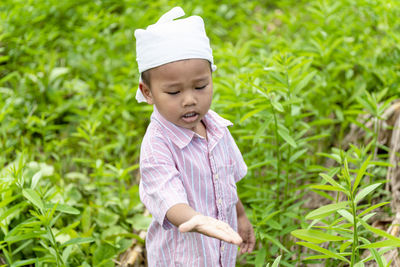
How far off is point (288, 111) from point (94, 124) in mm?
1432

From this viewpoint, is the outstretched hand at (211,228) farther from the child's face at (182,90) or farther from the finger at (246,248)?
the finger at (246,248)

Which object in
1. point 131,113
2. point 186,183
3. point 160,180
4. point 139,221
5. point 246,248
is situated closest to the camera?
point 160,180

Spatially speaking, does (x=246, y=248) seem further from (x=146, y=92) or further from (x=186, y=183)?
(x=146, y=92)

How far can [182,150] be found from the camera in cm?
192

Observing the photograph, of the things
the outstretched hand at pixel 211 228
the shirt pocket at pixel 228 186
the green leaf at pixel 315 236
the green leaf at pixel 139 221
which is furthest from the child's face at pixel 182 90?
the green leaf at pixel 139 221

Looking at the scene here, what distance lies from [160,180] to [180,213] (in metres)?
0.18

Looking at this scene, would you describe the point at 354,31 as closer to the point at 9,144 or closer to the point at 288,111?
the point at 288,111

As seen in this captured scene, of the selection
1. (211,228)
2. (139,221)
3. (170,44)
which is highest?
(170,44)

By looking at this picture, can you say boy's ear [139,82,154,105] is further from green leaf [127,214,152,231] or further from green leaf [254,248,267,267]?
green leaf [127,214,152,231]

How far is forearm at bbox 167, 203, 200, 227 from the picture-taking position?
1661 mm

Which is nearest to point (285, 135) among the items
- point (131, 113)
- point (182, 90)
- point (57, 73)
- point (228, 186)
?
point (228, 186)

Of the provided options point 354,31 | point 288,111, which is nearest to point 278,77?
point 288,111

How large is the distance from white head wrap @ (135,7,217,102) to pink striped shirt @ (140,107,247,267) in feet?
0.93

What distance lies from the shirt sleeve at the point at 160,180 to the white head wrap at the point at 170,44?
340 millimetres
